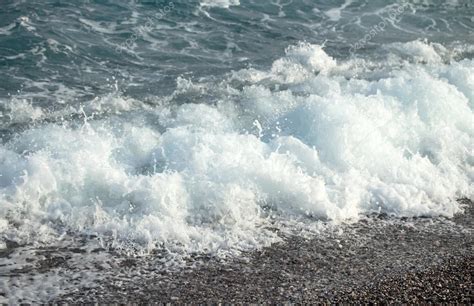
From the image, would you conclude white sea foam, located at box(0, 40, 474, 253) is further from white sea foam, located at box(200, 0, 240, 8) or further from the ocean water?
white sea foam, located at box(200, 0, 240, 8)

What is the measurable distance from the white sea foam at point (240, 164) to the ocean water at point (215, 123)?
0.03 metres

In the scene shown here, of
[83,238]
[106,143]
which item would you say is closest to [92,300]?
[83,238]

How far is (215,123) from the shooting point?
1278cm

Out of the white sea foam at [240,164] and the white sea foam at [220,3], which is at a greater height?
the white sea foam at [220,3]

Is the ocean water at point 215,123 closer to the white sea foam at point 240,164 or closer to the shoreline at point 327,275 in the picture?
the white sea foam at point 240,164

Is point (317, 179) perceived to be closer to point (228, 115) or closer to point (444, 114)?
point (228, 115)

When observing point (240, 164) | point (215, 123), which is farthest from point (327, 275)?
point (215, 123)

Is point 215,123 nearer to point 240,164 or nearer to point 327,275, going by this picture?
point 240,164

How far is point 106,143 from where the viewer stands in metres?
11.2

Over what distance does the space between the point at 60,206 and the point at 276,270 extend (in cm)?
362

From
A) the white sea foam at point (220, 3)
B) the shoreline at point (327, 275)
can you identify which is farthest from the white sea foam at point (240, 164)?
the white sea foam at point (220, 3)

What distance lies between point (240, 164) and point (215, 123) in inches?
90.4

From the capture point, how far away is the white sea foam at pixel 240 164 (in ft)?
30.4

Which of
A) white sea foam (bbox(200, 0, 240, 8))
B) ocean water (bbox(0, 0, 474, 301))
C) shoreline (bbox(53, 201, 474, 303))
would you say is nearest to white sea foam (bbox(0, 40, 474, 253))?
ocean water (bbox(0, 0, 474, 301))
